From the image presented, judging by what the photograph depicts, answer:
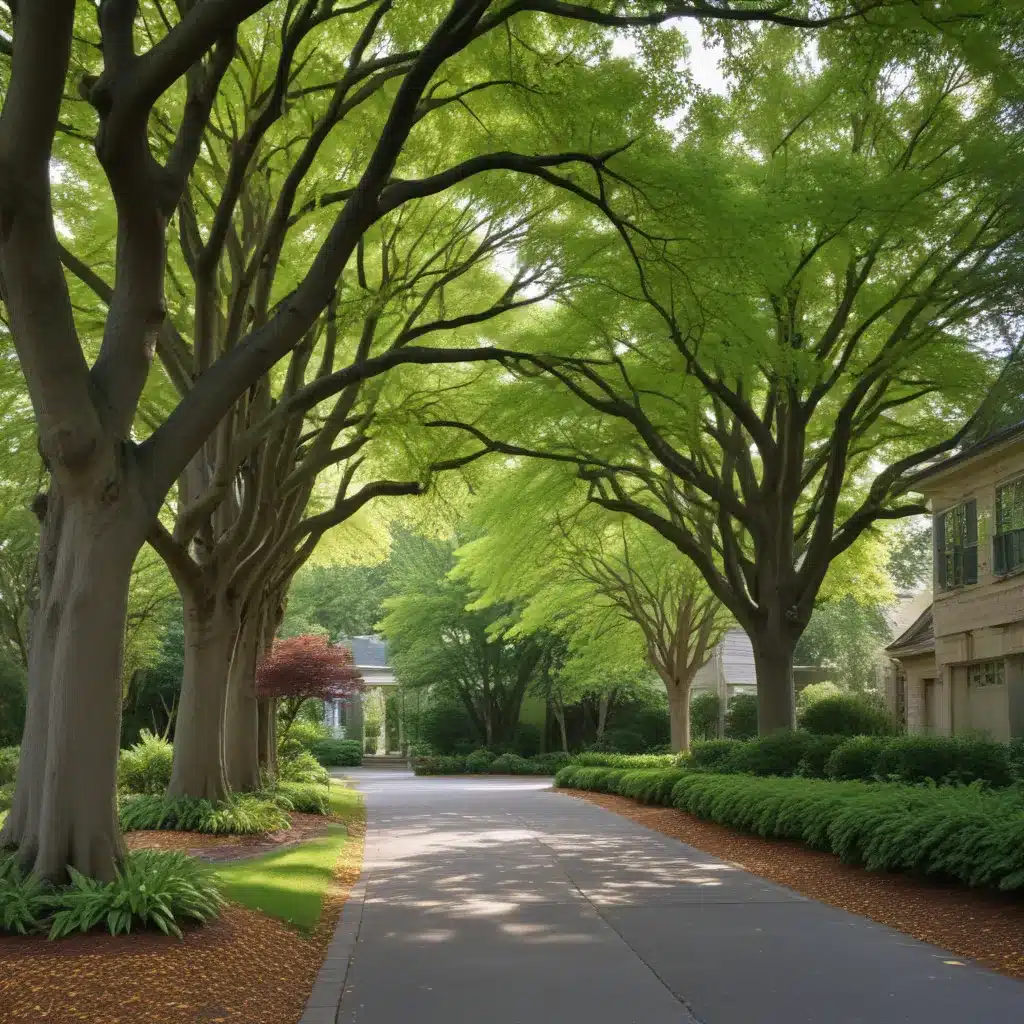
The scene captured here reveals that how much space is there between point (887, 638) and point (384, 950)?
49.1 metres

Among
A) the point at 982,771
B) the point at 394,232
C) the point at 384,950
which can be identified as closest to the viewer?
the point at 384,950

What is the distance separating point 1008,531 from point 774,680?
5.64m

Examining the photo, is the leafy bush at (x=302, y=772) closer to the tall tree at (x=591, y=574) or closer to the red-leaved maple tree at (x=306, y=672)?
the red-leaved maple tree at (x=306, y=672)

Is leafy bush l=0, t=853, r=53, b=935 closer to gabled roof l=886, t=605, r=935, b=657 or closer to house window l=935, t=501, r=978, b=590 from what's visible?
house window l=935, t=501, r=978, b=590

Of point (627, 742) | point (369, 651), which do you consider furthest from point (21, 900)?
point (369, 651)

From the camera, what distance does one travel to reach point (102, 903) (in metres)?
7.41

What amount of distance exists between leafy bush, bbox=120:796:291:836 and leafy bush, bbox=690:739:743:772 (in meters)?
8.18

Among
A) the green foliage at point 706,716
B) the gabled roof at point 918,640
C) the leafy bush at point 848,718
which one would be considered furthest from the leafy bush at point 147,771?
the green foliage at point 706,716

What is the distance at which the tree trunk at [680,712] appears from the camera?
30.0 m

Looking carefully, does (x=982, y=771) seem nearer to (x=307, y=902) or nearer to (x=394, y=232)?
(x=307, y=902)

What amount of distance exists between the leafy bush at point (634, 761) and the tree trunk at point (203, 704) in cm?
1072

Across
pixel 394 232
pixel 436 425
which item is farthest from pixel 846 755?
pixel 394 232

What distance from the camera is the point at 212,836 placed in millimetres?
14297

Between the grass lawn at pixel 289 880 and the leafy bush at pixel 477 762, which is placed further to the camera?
the leafy bush at pixel 477 762
